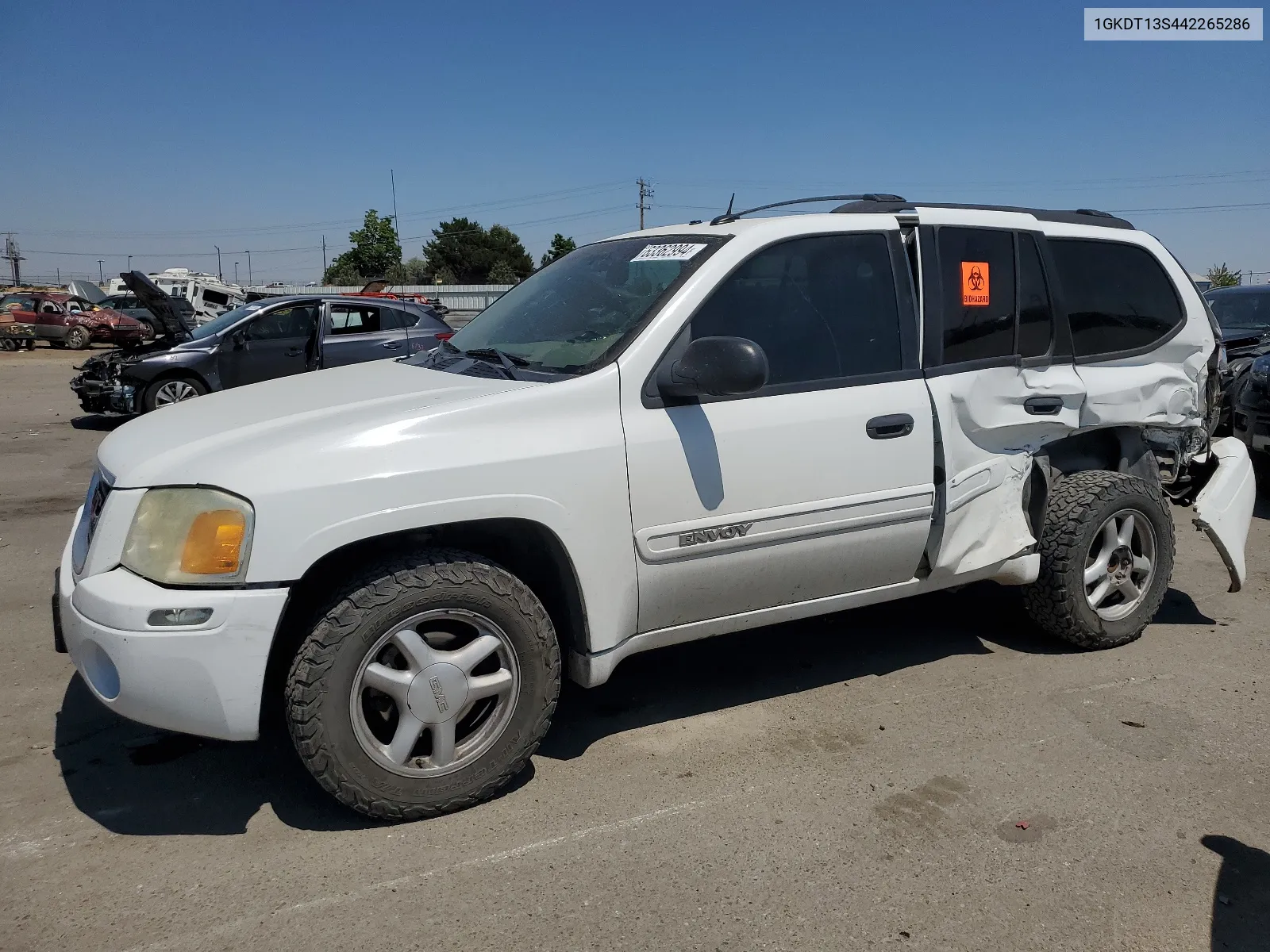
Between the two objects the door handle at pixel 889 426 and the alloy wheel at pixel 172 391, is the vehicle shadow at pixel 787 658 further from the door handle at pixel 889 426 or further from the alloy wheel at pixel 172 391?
the alloy wheel at pixel 172 391

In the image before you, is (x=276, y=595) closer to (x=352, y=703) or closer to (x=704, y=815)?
(x=352, y=703)

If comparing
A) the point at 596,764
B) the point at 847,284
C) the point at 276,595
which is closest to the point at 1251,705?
the point at 847,284

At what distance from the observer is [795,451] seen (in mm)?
3457

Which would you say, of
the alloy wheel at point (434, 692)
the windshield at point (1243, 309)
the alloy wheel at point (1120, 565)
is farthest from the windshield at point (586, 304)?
the windshield at point (1243, 309)

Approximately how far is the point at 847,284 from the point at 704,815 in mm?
2020

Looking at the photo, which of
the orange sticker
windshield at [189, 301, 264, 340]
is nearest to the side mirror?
the orange sticker

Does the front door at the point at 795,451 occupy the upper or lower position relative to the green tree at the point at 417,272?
lower

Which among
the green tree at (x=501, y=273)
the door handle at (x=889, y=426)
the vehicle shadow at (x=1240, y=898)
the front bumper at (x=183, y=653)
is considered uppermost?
the green tree at (x=501, y=273)

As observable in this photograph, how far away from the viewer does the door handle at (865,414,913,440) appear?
11.9 ft

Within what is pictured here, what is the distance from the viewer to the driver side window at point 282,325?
1147cm

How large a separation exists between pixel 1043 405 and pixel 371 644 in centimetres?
293

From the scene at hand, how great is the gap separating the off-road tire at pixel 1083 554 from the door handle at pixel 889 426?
3.50 ft

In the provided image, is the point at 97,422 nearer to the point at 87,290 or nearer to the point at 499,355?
the point at 499,355

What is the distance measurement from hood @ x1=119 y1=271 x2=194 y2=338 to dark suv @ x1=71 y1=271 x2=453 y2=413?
2 centimetres
